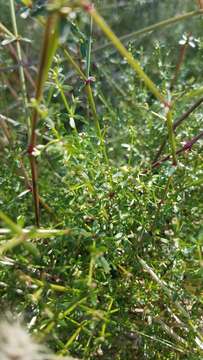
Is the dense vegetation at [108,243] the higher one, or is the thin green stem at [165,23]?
the thin green stem at [165,23]

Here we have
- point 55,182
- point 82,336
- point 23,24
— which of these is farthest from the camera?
point 23,24

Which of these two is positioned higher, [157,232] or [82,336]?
[157,232]

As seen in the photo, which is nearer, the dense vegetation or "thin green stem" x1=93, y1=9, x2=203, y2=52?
"thin green stem" x1=93, y1=9, x2=203, y2=52

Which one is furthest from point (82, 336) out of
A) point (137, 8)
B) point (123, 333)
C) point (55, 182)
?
point (137, 8)

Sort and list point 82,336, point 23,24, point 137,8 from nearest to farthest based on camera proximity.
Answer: point 82,336 < point 23,24 < point 137,8

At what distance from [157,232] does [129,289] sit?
0.37ft

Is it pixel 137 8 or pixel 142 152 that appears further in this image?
pixel 137 8

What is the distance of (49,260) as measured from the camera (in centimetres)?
106

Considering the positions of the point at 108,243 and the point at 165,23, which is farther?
the point at 108,243

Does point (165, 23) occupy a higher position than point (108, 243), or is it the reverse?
point (165, 23)

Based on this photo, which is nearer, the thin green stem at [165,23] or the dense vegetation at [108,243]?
the thin green stem at [165,23]

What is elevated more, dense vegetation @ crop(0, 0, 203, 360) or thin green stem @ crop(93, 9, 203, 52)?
thin green stem @ crop(93, 9, 203, 52)

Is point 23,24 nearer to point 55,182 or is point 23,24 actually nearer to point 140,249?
point 55,182

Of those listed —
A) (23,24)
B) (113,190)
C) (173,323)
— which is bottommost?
(173,323)
